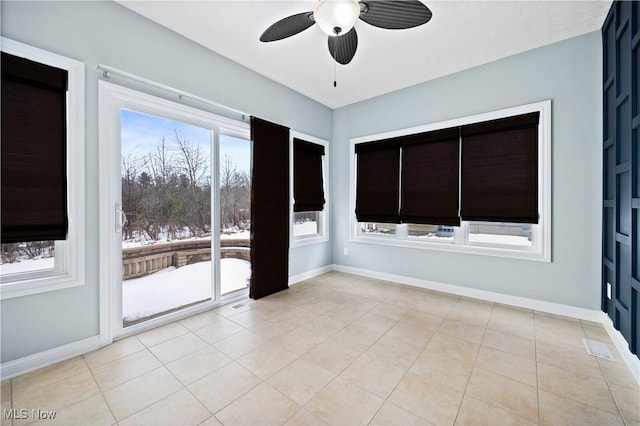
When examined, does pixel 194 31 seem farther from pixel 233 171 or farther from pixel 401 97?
pixel 401 97

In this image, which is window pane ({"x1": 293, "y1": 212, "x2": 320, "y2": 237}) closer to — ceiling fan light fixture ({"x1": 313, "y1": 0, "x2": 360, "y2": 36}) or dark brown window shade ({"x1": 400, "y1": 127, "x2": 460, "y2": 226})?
dark brown window shade ({"x1": 400, "y1": 127, "x2": 460, "y2": 226})

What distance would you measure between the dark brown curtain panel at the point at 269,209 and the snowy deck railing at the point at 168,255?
320 mm

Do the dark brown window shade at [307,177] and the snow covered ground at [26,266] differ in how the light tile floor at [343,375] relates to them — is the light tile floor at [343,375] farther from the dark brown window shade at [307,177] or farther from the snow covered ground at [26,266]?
the dark brown window shade at [307,177]

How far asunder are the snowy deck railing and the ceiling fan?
86.9 inches

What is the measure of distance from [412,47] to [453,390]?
326cm

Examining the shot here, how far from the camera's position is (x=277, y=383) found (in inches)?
70.7

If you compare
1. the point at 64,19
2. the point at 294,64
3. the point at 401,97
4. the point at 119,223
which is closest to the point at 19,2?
the point at 64,19

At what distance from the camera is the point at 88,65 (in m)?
2.15

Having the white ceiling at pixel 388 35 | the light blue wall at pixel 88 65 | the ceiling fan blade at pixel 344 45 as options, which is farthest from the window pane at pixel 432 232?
the light blue wall at pixel 88 65

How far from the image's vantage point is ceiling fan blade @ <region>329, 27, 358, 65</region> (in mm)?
2155

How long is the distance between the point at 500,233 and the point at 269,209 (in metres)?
2.97

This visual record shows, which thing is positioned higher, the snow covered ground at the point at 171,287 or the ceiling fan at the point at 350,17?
the ceiling fan at the point at 350,17

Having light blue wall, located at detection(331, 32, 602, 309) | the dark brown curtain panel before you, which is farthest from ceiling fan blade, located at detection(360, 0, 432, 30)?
the dark brown curtain panel

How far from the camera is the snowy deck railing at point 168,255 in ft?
8.12
